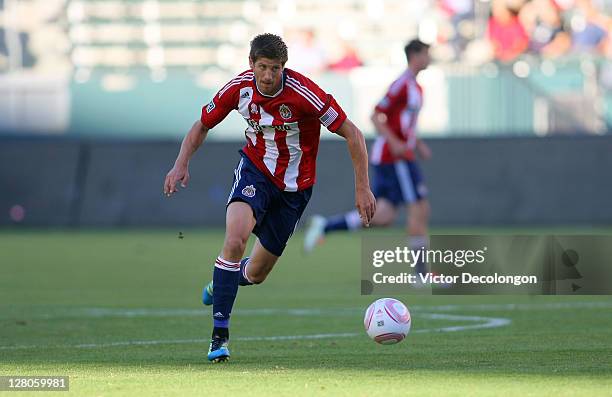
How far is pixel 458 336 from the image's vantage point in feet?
29.6

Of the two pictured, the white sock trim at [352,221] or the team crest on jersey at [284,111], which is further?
the white sock trim at [352,221]

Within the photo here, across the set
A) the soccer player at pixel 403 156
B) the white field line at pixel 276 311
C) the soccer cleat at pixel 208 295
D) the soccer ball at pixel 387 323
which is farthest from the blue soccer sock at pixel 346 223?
the soccer ball at pixel 387 323

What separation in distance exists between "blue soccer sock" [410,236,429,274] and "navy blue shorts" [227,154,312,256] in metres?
5.26

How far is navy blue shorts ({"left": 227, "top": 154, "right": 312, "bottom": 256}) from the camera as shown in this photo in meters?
8.28

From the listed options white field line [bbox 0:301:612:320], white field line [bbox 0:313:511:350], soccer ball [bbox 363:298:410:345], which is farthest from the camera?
white field line [bbox 0:301:612:320]

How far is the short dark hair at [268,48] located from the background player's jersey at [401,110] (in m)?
6.35

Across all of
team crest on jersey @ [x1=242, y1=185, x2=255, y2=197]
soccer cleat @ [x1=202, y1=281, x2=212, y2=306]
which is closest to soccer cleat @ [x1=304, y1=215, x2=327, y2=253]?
soccer cleat @ [x1=202, y1=281, x2=212, y2=306]

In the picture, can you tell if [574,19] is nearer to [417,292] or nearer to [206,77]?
[206,77]

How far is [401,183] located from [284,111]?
6.07m

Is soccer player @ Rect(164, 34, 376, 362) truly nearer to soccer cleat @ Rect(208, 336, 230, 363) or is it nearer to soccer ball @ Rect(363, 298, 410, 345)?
soccer cleat @ Rect(208, 336, 230, 363)

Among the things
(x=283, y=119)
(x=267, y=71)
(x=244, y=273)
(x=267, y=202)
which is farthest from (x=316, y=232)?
(x=267, y=71)

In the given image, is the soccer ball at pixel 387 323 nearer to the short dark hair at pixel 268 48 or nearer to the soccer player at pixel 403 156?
the short dark hair at pixel 268 48

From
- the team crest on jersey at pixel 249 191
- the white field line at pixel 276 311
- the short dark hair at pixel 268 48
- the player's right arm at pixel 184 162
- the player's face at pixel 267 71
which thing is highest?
the short dark hair at pixel 268 48

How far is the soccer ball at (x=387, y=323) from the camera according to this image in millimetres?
8062
